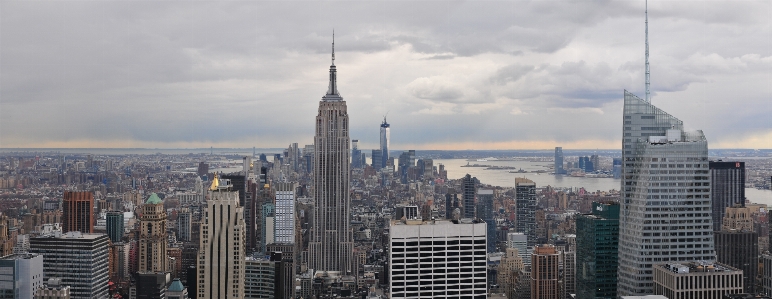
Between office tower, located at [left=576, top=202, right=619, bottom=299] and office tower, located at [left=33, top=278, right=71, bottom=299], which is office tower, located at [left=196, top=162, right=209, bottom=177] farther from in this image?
office tower, located at [left=576, top=202, right=619, bottom=299]

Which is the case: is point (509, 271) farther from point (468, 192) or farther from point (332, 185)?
point (332, 185)

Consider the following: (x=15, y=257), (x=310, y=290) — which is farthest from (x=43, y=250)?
(x=310, y=290)

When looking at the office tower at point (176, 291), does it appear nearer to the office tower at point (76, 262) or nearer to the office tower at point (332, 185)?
the office tower at point (76, 262)

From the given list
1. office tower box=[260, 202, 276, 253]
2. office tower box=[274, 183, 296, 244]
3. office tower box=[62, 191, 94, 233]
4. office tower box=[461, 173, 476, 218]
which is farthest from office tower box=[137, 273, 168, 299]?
office tower box=[461, 173, 476, 218]

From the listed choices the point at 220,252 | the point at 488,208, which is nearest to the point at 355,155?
the point at 488,208

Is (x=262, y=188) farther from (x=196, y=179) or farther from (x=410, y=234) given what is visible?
(x=410, y=234)
